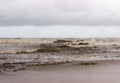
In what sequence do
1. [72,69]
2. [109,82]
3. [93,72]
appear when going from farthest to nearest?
1. [72,69]
2. [93,72]
3. [109,82]

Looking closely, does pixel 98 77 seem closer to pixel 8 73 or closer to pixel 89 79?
pixel 89 79

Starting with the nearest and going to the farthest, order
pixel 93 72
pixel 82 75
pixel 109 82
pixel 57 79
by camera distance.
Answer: pixel 109 82, pixel 57 79, pixel 82 75, pixel 93 72

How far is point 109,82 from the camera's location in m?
15.9

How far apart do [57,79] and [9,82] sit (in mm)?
2521

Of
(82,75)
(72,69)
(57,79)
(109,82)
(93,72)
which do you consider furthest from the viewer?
(72,69)

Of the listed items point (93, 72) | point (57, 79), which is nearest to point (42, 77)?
point (57, 79)

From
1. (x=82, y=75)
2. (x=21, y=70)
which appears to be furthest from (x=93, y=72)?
(x=21, y=70)

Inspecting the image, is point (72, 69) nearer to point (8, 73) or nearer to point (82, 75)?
point (82, 75)

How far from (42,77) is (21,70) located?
3337 mm

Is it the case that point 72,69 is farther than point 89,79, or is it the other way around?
point 72,69

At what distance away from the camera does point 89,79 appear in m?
16.9

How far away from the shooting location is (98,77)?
57.6 feet

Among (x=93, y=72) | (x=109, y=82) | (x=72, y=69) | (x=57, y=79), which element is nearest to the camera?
(x=109, y=82)

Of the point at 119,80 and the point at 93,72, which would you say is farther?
the point at 93,72
